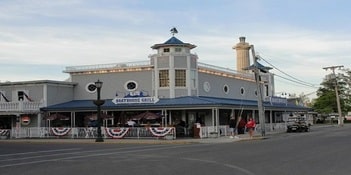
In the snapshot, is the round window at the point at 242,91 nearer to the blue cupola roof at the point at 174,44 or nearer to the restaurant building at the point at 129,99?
the restaurant building at the point at 129,99

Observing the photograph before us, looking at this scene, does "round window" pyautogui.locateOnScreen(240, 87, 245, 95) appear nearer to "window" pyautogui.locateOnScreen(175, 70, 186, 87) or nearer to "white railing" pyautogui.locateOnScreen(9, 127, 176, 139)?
"window" pyautogui.locateOnScreen(175, 70, 186, 87)

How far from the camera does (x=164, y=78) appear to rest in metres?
44.0

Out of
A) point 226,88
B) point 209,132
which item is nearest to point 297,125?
point 226,88

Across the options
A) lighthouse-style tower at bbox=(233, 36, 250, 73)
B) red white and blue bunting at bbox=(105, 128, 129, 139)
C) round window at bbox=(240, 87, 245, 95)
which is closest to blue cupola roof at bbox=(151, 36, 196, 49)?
red white and blue bunting at bbox=(105, 128, 129, 139)

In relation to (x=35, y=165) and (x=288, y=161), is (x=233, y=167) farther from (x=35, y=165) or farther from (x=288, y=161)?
(x=35, y=165)

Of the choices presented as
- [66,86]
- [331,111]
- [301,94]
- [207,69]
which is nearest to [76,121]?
[66,86]

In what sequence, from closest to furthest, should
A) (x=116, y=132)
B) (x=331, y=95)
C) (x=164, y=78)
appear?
(x=116, y=132) < (x=164, y=78) < (x=331, y=95)

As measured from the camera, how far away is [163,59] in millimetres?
43688

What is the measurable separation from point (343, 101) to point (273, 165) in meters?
94.1

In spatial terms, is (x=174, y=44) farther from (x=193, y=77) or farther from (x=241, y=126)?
(x=241, y=126)

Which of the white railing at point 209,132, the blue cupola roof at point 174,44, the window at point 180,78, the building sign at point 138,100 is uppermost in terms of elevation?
the blue cupola roof at point 174,44

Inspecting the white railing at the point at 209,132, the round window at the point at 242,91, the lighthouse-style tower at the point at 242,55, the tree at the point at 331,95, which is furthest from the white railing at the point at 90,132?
the tree at the point at 331,95

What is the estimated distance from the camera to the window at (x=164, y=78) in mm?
43812

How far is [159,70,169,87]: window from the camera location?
4381 centimetres
